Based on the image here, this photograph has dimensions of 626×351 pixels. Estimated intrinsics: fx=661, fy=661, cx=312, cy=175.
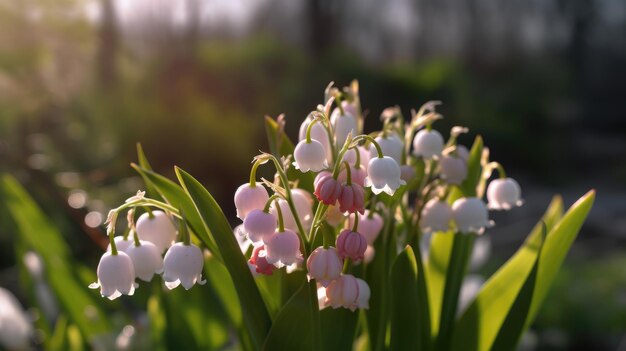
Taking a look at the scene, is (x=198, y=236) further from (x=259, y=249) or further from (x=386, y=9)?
(x=386, y=9)

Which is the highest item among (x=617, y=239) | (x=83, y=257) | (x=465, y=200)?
(x=465, y=200)

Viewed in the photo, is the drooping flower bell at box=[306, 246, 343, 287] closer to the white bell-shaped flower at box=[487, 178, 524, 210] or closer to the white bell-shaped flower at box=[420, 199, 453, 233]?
the white bell-shaped flower at box=[420, 199, 453, 233]

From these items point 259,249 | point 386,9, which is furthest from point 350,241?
point 386,9

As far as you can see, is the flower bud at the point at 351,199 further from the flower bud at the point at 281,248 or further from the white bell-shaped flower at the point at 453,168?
the white bell-shaped flower at the point at 453,168

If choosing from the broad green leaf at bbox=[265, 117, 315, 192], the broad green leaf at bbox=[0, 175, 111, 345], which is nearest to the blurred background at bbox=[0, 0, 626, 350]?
the broad green leaf at bbox=[0, 175, 111, 345]

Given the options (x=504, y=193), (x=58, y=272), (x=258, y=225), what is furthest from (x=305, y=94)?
(x=258, y=225)
